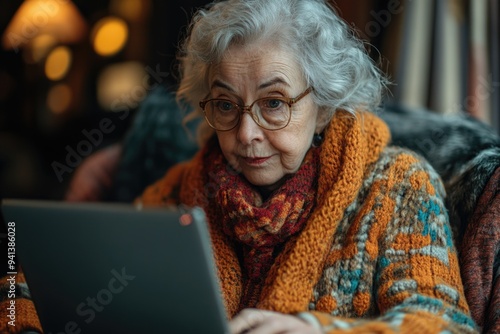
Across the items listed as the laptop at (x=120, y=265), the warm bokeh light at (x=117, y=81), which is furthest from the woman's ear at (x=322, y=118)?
the warm bokeh light at (x=117, y=81)

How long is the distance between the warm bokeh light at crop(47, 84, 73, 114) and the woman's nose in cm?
257

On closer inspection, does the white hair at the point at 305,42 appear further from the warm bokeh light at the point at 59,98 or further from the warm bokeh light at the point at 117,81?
the warm bokeh light at the point at 59,98

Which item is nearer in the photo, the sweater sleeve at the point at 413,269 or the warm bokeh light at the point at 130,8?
the sweater sleeve at the point at 413,269

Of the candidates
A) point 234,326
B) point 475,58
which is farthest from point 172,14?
point 234,326

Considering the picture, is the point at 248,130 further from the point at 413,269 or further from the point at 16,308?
the point at 16,308

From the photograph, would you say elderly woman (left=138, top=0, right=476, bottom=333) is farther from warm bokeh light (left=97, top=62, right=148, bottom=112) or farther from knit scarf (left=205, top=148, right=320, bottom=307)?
warm bokeh light (left=97, top=62, right=148, bottom=112)

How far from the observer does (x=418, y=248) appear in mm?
1340

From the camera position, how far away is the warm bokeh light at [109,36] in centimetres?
372

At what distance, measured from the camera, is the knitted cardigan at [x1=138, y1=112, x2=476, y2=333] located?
129 centimetres

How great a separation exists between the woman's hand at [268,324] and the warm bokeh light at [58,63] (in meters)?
2.96

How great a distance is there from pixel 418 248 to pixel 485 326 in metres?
0.25

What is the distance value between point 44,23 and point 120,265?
284 centimetres

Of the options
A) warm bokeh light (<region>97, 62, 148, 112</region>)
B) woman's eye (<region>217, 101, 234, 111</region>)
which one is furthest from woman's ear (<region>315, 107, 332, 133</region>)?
warm bokeh light (<region>97, 62, 148, 112</region>)

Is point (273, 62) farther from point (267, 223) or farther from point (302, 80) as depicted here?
point (267, 223)
